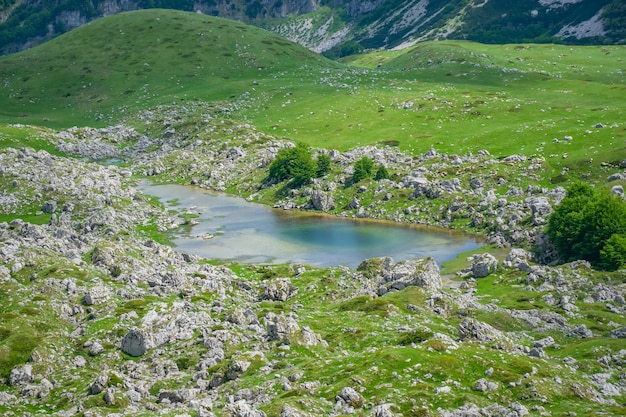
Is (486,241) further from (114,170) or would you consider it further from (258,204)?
(114,170)

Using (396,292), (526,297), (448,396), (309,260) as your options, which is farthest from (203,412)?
(309,260)

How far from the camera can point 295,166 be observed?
162875 mm

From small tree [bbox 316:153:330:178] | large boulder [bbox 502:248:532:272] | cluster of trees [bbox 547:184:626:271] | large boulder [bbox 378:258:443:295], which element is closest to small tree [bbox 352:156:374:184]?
small tree [bbox 316:153:330:178]

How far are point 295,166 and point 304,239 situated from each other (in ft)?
129

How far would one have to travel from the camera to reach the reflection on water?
11469 centimetres

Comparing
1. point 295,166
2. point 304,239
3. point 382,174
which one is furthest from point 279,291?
point 295,166

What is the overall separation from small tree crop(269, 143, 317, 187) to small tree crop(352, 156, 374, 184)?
12.1 meters

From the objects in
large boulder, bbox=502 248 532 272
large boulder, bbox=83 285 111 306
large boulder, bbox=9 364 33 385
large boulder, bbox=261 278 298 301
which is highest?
large boulder, bbox=83 285 111 306

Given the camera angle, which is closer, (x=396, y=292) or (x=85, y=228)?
(x=396, y=292)

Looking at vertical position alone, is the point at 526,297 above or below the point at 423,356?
below

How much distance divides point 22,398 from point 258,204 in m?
105

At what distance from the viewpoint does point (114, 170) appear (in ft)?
612

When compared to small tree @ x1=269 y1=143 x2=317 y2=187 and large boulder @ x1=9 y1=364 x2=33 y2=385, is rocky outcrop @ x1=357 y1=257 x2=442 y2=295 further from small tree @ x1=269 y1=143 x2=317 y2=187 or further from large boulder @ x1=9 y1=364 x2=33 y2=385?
small tree @ x1=269 y1=143 x2=317 y2=187

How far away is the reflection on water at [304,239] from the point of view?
114688 millimetres
